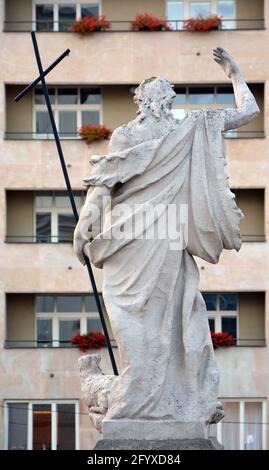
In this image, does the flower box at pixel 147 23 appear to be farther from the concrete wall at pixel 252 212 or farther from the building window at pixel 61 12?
the concrete wall at pixel 252 212

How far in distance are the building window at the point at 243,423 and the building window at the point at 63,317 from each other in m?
4.39

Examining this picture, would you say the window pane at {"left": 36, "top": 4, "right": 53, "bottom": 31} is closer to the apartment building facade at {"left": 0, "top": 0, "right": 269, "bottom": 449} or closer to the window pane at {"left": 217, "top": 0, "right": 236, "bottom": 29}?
the apartment building facade at {"left": 0, "top": 0, "right": 269, "bottom": 449}

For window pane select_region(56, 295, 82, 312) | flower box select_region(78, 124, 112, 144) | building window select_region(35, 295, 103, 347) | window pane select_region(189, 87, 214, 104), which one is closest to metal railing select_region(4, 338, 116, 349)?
building window select_region(35, 295, 103, 347)

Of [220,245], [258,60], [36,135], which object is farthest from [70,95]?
[220,245]

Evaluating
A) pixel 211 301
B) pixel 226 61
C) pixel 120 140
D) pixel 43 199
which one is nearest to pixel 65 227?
pixel 43 199

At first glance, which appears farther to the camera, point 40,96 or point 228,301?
point 40,96

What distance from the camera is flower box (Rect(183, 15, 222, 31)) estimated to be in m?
58.6

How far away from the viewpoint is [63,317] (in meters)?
60.1

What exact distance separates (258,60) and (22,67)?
6616 millimetres

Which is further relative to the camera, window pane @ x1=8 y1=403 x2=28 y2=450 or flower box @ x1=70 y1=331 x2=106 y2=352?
window pane @ x1=8 y1=403 x2=28 y2=450

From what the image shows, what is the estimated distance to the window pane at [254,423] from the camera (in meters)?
58.8

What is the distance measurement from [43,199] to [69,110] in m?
2.75

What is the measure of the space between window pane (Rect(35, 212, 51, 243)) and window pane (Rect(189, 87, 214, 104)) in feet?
17.4

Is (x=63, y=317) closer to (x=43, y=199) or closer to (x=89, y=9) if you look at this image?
(x=43, y=199)
